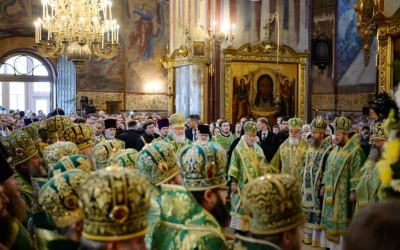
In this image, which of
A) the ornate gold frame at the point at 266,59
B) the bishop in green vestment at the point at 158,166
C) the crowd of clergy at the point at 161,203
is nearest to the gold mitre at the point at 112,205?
the crowd of clergy at the point at 161,203

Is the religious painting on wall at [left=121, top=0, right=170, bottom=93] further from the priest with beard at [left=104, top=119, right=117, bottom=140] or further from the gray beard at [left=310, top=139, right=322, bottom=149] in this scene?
the gray beard at [left=310, top=139, right=322, bottom=149]

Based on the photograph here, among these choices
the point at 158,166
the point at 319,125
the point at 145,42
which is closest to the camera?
the point at 158,166

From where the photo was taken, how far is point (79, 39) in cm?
1291

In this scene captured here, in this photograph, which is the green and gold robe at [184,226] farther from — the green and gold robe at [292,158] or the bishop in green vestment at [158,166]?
the green and gold robe at [292,158]

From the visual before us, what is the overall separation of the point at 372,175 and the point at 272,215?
15.3ft

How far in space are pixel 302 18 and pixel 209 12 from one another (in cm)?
293

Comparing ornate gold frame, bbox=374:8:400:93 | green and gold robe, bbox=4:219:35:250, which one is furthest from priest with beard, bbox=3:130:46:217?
ornate gold frame, bbox=374:8:400:93

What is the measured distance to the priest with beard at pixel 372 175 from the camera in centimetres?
673

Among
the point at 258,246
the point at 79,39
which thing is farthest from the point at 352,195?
the point at 79,39

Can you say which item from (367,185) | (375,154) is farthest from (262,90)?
(375,154)

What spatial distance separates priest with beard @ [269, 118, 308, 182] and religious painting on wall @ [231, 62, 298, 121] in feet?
22.5

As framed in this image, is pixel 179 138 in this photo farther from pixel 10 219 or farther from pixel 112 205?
pixel 112 205

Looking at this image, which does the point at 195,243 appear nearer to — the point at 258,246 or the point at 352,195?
the point at 258,246

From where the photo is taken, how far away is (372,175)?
7027 millimetres
